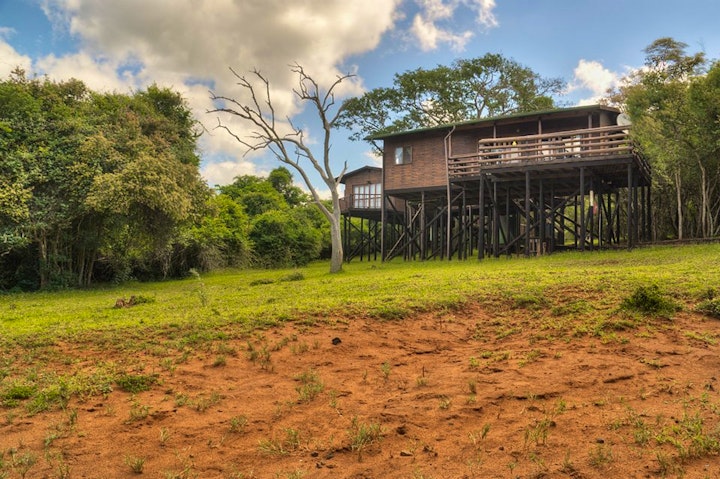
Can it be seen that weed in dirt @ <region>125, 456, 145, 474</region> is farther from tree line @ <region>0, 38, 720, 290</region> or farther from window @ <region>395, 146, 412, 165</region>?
window @ <region>395, 146, 412, 165</region>

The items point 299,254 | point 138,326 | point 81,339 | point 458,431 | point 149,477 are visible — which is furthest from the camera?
point 299,254

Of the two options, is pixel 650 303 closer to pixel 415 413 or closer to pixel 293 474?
pixel 415 413

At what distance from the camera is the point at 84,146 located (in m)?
18.6

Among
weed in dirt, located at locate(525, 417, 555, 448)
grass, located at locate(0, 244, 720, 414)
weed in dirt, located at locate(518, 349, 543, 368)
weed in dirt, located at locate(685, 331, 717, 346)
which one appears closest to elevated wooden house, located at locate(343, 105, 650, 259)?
grass, located at locate(0, 244, 720, 414)

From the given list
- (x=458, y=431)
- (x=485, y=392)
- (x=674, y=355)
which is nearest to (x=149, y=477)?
(x=458, y=431)

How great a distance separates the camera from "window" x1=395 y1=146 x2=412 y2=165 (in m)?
26.5

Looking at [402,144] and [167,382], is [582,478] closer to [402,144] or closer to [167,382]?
[167,382]

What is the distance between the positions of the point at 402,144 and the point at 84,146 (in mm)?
15076

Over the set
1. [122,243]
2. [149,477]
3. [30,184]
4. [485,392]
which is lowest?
[149,477]

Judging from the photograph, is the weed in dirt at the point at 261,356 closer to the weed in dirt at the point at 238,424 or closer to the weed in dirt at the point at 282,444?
the weed in dirt at the point at 238,424

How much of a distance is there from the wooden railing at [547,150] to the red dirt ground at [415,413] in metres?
12.7

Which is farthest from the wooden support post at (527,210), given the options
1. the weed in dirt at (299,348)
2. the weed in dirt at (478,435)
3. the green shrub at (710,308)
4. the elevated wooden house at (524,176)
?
the weed in dirt at (478,435)

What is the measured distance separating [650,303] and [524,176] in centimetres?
1426

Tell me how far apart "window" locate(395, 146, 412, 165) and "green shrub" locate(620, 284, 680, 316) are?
19.5 meters
